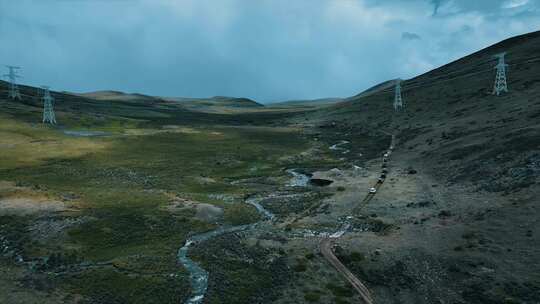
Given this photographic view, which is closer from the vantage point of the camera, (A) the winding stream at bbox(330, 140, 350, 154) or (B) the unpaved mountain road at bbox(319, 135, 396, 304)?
(B) the unpaved mountain road at bbox(319, 135, 396, 304)

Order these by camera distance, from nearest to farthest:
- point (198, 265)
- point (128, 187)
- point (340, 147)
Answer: point (198, 265)
point (128, 187)
point (340, 147)

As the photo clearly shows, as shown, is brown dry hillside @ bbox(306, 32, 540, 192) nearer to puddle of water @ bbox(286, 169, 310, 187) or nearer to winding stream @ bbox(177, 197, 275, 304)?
puddle of water @ bbox(286, 169, 310, 187)

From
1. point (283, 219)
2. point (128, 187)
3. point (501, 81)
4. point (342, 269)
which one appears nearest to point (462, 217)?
point (342, 269)

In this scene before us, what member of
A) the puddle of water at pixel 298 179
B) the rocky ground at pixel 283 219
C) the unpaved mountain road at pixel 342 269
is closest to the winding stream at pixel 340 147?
the rocky ground at pixel 283 219

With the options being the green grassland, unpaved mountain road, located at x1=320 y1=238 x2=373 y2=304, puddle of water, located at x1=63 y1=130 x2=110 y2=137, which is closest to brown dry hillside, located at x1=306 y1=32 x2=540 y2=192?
the green grassland

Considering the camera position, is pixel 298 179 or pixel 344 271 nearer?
pixel 344 271

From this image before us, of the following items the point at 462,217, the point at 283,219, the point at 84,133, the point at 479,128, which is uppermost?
the point at 479,128

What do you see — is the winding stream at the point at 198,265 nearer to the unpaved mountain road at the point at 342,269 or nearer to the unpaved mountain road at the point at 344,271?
the unpaved mountain road at the point at 342,269

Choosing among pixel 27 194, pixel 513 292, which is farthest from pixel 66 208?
pixel 513 292

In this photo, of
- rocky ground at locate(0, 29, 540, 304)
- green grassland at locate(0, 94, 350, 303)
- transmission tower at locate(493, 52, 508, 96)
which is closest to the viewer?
rocky ground at locate(0, 29, 540, 304)

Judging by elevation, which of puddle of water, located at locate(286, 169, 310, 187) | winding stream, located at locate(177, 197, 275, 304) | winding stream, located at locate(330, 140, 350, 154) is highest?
winding stream, located at locate(330, 140, 350, 154)

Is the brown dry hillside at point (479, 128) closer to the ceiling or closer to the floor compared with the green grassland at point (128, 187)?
closer to the ceiling

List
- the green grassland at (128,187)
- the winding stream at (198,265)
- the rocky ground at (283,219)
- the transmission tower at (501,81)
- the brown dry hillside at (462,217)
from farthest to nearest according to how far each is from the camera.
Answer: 1. the transmission tower at (501,81)
2. the green grassland at (128,187)
3. the rocky ground at (283,219)
4. the winding stream at (198,265)
5. the brown dry hillside at (462,217)

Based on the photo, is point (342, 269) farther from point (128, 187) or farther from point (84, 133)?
point (84, 133)
